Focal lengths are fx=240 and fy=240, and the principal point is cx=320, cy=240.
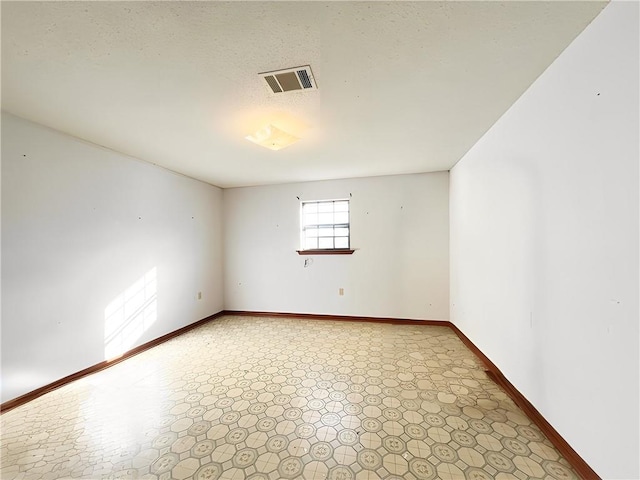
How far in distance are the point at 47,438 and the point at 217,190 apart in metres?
3.54

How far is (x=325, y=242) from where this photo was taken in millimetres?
4125

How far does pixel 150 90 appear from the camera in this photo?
1623 mm

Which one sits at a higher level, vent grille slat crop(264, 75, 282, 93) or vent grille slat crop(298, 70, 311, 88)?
vent grille slat crop(298, 70, 311, 88)

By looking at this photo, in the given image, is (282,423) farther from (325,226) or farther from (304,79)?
(325,226)

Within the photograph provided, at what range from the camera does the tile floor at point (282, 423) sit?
1308 millimetres

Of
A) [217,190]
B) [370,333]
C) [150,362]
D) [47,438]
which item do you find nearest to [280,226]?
[217,190]

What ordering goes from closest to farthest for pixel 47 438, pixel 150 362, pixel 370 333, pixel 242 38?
pixel 242 38
pixel 47 438
pixel 150 362
pixel 370 333

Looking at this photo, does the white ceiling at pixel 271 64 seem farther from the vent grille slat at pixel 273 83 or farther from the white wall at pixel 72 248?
the white wall at pixel 72 248

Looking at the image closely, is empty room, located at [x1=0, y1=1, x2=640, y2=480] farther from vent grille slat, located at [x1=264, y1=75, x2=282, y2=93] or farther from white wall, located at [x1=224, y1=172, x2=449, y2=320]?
white wall, located at [x1=224, y1=172, x2=449, y2=320]

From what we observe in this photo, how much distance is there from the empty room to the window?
0.79 meters

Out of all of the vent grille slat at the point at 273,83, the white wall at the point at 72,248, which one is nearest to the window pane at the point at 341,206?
the white wall at the point at 72,248

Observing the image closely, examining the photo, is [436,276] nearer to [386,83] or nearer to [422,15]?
[386,83]

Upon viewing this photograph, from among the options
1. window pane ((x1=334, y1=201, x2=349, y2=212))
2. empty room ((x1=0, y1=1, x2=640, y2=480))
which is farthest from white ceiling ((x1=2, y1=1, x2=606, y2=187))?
window pane ((x1=334, y1=201, x2=349, y2=212))

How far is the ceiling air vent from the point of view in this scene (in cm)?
145
